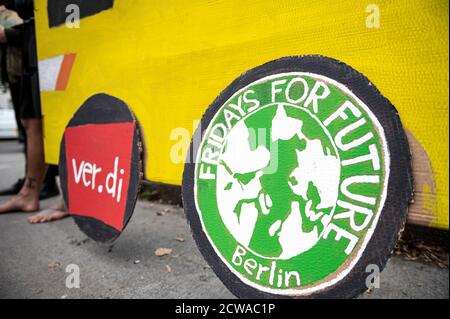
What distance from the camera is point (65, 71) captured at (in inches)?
73.8

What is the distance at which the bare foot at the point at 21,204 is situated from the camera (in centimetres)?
254

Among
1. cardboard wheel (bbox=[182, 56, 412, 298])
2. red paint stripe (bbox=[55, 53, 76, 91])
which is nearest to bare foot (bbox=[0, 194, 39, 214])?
red paint stripe (bbox=[55, 53, 76, 91])

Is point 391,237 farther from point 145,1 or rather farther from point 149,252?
point 149,252

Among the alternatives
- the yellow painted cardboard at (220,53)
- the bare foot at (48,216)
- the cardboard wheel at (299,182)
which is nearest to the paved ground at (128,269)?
the bare foot at (48,216)

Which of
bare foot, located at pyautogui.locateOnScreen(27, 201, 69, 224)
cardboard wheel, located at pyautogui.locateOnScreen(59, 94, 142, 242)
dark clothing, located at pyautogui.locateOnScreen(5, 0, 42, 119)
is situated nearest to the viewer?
cardboard wheel, located at pyautogui.locateOnScreen(59, 94, 142, 242)

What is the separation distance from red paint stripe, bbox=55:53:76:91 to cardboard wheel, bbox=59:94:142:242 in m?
0.28

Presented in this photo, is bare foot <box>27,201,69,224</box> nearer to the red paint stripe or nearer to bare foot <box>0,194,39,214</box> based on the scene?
bare foot <box>0,194,39,214</box>

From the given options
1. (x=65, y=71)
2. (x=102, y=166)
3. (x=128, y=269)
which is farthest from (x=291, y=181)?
(x=65, y=71)

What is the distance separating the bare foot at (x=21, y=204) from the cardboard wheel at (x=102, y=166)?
1.09m

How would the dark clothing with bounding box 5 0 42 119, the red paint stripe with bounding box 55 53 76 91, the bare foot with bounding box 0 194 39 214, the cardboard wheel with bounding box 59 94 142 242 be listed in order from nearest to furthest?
the cardboard wheel with bounding box 59 94 142 242 → the red paint stripe with bounding box 55 53 76 91 → the dark clothing with bounding box 5 0 42 119 → the bare foot with bounding box 0 194 39 214

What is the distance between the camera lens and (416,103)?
0.84 meters

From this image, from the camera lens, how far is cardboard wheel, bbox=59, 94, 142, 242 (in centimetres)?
146

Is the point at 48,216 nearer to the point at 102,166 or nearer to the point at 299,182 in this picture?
the point at 102,166

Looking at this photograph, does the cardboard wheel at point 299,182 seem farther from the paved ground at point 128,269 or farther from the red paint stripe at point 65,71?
the red paint stripe at point 65,71
